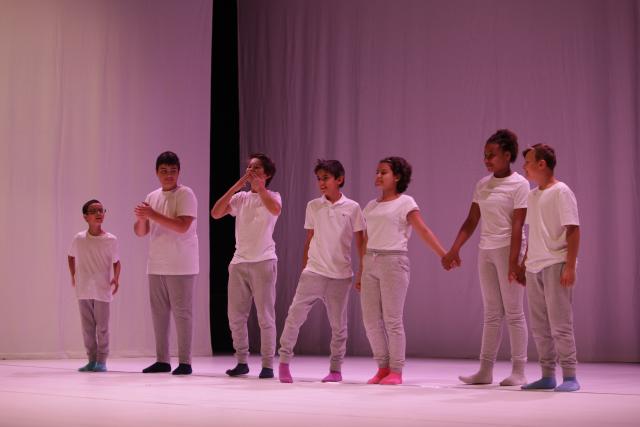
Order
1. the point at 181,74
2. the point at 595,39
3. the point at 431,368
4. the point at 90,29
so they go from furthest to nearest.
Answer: the point at 181,74 → the point at 90,29 → the point at 595,39 → the point at 431,368

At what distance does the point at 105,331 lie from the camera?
512 cm

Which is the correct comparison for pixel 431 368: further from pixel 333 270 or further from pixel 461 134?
pixel 461 134

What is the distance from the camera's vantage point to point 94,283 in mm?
5184

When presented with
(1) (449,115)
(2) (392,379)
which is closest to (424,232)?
(2) (392,379)

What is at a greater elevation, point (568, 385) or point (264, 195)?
point (264, 195)

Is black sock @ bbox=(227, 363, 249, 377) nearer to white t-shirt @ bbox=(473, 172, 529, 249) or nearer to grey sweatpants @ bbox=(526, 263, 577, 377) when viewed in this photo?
white t-shirt @ bbox=(473, 172, 529, 249)

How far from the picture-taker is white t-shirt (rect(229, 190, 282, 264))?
466 cm

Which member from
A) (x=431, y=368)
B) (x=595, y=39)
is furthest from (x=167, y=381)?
(x=595, y=39)

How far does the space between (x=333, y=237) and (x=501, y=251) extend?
862mm

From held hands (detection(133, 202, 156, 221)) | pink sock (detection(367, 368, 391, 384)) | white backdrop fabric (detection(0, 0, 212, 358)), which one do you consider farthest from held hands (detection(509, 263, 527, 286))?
white backdrop fabric (detection(0, 0, 212, 358))

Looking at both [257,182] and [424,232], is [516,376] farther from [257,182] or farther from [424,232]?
[257,182]

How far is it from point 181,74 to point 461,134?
240 centimetres

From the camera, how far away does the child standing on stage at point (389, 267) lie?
423 centimetres

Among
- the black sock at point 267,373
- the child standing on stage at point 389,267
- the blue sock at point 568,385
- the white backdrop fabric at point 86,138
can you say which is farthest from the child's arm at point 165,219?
the blue sock at point 568,385
